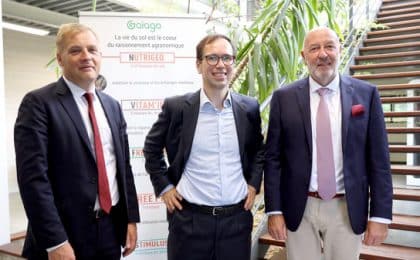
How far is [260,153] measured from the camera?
73.1 inches

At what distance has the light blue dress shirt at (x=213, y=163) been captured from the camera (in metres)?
1.69

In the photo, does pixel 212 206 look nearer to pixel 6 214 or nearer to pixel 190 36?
pixel 190 36

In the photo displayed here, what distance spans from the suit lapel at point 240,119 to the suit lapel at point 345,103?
0.43 m

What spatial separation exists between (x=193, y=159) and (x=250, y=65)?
1.11m

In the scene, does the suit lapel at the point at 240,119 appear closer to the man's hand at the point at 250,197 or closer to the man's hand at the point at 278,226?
the man's hand at the point at 250,197

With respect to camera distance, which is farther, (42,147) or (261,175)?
(261,175)

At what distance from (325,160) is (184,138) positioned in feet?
2.06

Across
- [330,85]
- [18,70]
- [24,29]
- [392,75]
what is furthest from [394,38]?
[18,70]

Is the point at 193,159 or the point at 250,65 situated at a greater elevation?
the point at 250,65

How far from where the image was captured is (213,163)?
1.70m

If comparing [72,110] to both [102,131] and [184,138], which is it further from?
[184,138]

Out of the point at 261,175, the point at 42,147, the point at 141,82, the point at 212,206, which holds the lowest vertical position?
the point at 212,206

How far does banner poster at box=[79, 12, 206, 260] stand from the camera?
2.36 meters

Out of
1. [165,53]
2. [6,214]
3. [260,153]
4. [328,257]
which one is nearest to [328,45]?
[260,153]
